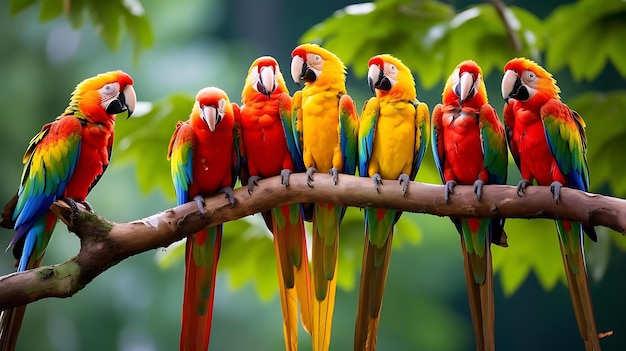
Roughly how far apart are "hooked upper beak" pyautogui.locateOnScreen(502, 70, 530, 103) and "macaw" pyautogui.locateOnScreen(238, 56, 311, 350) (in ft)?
1.90

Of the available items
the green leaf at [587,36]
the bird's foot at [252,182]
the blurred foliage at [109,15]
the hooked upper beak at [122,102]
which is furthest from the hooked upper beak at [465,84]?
the blurred foliage at [109,15]

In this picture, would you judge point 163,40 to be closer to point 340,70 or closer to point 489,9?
point 489,9

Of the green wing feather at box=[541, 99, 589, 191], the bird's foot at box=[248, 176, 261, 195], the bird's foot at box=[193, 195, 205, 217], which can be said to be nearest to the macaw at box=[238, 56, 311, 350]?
the bird's foot at box=[248, 176, 261, 195]

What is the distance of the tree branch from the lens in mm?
1614

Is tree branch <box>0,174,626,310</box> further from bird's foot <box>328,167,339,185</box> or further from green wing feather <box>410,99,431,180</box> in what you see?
green wing feather <box>410,99,431,180</box>

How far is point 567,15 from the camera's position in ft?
8.77

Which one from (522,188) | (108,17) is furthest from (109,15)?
(522,188)

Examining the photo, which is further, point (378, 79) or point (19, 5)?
point (19, 5)

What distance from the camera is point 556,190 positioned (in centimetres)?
167

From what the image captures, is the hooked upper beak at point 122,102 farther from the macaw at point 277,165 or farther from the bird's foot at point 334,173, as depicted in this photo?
the bird's foot at point 334,173

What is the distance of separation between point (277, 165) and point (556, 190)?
0.72 m

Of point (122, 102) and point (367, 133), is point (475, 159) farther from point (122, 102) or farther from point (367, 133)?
point (122, 102)

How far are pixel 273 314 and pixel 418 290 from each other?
43.1 inches

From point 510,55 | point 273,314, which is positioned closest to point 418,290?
point 273,314
